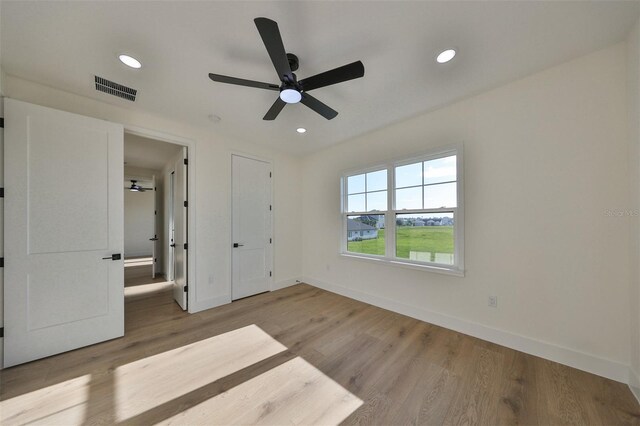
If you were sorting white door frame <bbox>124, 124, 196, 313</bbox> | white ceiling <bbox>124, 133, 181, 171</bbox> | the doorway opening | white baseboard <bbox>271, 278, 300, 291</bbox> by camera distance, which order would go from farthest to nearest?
white baseboard <bbox>271, 278, 300, 291</bbox> < white ceiling <bbox>124, 133, 181, 171</bbox> < the doorway opening < white door frame <bbox>124, 124, 196, 313</bbox>

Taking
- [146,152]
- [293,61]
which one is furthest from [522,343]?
[146,152]

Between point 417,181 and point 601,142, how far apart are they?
1609mm

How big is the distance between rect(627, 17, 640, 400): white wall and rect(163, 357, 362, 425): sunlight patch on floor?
2.18 meters

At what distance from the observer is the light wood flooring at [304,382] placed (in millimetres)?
1526

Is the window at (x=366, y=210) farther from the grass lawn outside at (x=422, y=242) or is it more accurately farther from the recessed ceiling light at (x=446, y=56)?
the recessed ceiling light at (x=446, y=56)

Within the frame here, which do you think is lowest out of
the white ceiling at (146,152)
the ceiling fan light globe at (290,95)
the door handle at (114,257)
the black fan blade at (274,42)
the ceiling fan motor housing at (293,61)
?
the door handle at (114,257)

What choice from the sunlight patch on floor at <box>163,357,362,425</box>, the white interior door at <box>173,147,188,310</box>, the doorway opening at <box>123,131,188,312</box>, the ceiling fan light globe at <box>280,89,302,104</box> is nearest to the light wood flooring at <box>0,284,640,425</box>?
the sunlight patch on floor at <box>163,357,362,425</box>

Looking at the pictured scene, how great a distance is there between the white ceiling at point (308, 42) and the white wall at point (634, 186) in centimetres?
22

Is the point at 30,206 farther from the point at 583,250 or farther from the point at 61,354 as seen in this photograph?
the point at 583,250

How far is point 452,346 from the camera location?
235 cm

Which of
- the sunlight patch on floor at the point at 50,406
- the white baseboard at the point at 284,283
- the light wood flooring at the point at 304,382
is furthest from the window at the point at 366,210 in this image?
the sunlight patch on floor at the point at 50,406

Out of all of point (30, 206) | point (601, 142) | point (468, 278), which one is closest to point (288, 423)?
point (468, 278)

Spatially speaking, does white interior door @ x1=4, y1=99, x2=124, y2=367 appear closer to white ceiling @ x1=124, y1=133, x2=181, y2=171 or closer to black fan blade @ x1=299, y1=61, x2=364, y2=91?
white ceiling @ x1=124, y1=133, x2=181, y2=171

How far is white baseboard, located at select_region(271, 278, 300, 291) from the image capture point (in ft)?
14.0
